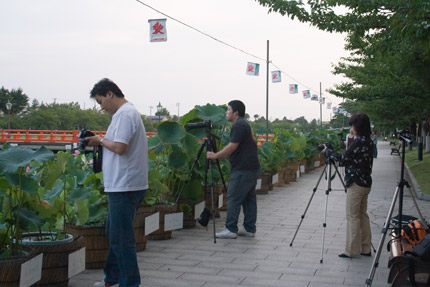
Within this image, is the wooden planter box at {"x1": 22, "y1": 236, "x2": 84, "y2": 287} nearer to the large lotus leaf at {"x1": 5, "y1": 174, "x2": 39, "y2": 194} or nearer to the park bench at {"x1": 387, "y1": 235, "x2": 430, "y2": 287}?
the large lotus leaf at {"x1": 5, "y1": 174, "x2": 39, "y2": 194}

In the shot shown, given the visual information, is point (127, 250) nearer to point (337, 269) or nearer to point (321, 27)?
point (337, 269)

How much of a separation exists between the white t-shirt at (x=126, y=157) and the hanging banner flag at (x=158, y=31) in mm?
8843

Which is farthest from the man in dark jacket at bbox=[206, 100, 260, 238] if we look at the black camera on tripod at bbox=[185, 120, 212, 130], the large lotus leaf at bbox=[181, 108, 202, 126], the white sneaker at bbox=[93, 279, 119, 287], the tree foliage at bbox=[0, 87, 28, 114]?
the tree foliage at bbox=[0, 87, 28, 114]

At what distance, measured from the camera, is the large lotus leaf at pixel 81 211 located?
16.3 feet

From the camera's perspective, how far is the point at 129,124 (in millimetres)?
Answer: 4188

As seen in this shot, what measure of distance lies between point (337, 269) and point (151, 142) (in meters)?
3.05

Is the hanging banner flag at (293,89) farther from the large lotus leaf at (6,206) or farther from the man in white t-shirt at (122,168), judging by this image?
the large lotus leaf at (6,206)

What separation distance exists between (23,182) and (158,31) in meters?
9.20

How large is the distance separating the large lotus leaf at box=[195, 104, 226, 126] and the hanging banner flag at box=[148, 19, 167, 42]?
206 inches

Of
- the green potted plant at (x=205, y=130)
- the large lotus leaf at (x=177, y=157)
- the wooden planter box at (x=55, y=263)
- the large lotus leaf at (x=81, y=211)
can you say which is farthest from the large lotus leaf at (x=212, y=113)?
the wooden planter box at (x=55, y=263)

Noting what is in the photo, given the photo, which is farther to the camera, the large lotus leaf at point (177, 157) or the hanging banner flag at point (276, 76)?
the hanging banner flag at point (276, 76)

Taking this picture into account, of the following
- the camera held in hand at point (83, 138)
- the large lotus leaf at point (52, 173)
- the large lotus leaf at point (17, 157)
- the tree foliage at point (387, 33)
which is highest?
the tree foliage at point (387, 33)

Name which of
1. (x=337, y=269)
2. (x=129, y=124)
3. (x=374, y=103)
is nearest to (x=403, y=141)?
(x=337, y=269)

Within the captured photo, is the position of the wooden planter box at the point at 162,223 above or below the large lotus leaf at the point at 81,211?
below
